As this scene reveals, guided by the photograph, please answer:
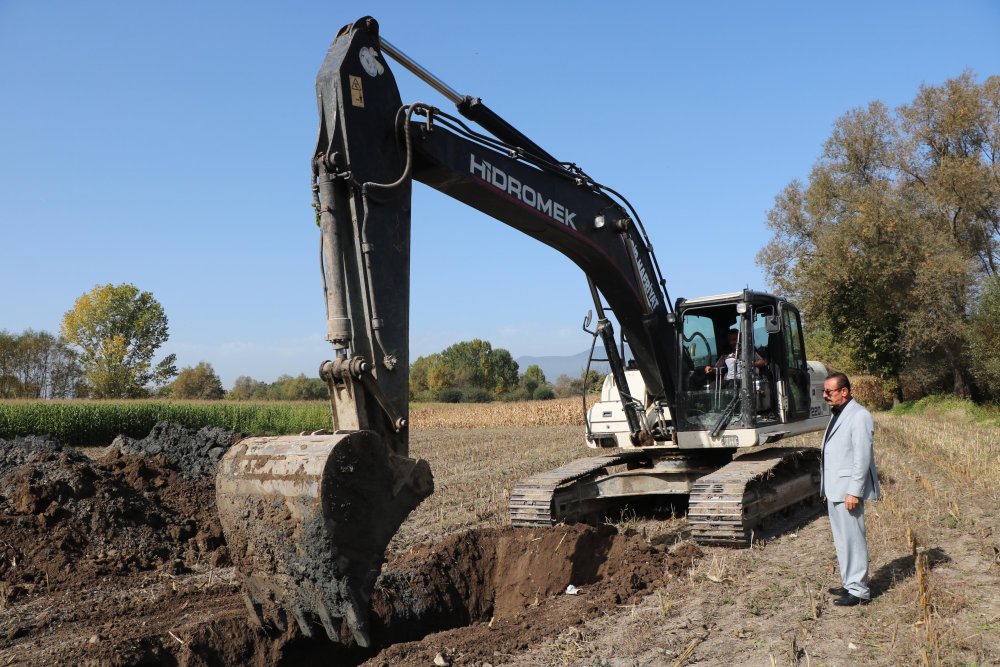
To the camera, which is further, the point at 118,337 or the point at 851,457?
the point at 118,337

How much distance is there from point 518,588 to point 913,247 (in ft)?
99.3

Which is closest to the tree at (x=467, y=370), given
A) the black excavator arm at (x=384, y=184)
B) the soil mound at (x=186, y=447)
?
the soil mound at (x=186, y=447)

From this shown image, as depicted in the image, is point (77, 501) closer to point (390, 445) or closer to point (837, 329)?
point (390, 445)

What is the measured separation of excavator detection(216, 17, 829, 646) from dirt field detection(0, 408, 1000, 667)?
658 millimetres

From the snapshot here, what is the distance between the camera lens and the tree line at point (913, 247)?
3031 centimetres

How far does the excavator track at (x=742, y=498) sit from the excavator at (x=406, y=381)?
0.07ft

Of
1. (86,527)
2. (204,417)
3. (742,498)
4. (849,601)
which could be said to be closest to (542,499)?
(742,498)

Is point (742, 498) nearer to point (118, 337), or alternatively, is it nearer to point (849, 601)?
point (849, 601)

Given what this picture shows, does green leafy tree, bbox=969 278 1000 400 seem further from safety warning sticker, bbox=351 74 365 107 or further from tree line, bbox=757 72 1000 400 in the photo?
safety warning sticker, bbox=351 74 365 107

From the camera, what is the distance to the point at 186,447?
14.9m

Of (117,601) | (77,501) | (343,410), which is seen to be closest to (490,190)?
(343,410)

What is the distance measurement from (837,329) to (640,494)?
2878 cm

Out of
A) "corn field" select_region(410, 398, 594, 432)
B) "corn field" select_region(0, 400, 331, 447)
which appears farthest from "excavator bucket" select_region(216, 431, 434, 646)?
"corn field" select_region(410, 398, 594, 432)

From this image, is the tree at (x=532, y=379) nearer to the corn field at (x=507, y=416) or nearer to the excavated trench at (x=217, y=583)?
the corn field at (x=507, y=416)
